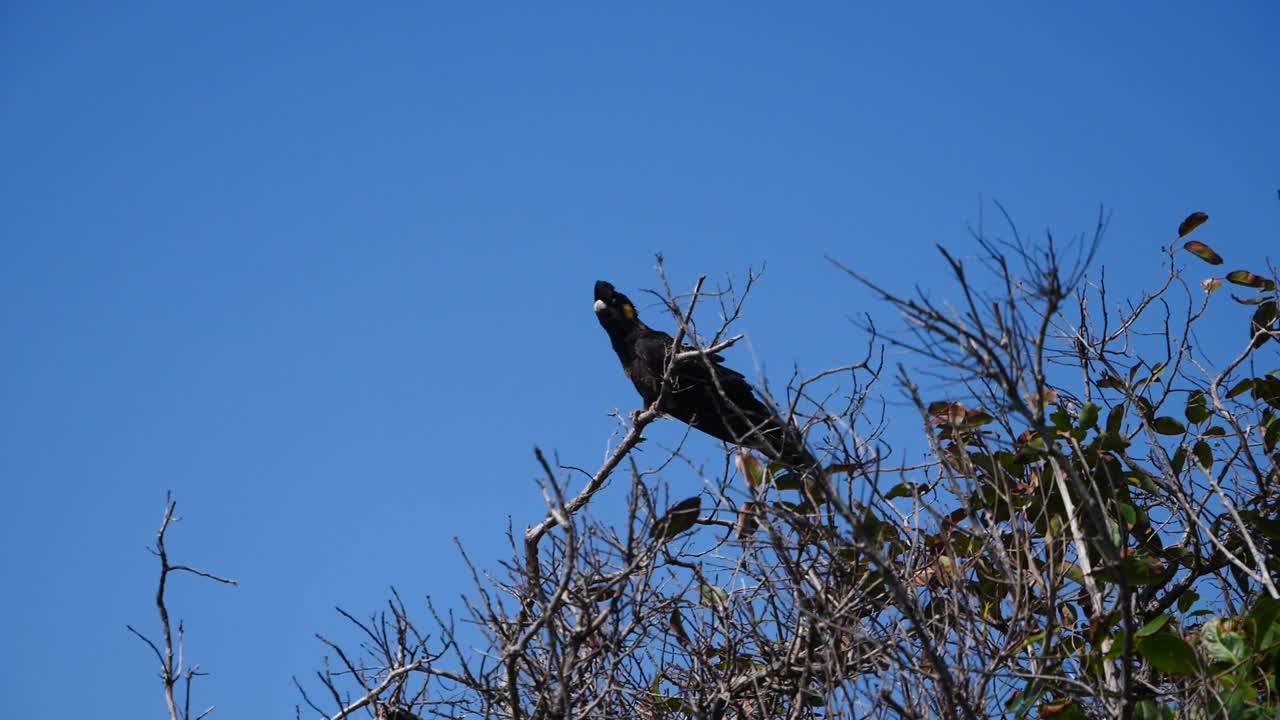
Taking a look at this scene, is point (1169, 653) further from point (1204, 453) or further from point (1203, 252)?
point (1203, 252)

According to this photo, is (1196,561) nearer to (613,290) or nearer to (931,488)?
(931,488)

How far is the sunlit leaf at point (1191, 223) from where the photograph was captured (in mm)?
4777

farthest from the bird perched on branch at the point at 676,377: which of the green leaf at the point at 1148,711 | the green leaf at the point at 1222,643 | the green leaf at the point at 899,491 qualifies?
the green leaf at the point at 1148,711

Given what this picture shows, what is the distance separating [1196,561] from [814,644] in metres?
1.65

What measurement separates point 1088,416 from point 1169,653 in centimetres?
112

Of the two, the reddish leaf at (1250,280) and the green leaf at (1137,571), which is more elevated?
the reddish leaf at (1250,280)

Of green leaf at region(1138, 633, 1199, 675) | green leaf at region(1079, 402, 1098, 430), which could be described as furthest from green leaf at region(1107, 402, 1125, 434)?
green leaf at region(1138, 633, 1199, 675)

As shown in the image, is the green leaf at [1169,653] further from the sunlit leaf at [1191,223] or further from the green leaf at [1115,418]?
the sunlit leaf at [1191,223]

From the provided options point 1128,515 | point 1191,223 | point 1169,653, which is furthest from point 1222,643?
point 1191,223

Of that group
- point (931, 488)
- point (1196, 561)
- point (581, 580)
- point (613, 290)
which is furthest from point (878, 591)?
point (613, 290)

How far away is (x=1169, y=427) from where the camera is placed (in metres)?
4.38

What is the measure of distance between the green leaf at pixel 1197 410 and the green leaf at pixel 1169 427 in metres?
0.09

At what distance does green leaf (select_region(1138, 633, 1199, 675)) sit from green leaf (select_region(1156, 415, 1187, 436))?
1.61m

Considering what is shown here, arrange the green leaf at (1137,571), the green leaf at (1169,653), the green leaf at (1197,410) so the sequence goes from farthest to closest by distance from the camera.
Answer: the green leaf at (1197,410) → the green leaf at (1137,571) → the green leaf at (1169,653)
